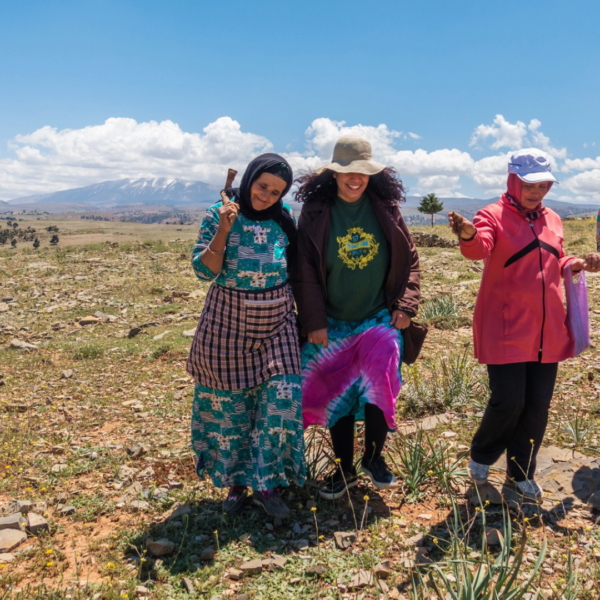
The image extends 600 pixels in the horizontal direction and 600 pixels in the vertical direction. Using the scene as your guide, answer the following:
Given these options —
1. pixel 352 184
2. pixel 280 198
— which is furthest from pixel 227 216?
pixel 352 184

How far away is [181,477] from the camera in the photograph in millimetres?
3814

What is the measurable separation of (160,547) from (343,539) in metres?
0.99

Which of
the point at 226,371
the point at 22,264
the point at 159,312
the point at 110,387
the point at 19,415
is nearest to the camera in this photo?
the point at 226,371

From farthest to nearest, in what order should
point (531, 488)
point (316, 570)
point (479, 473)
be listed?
1. point (479, 473)
2. point (531, 488)
3. point (316, 570)

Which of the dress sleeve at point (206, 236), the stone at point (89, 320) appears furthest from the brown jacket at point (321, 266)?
the stone at point (89, 320)

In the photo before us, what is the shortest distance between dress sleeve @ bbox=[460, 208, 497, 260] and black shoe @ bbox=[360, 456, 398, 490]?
4.50 feet

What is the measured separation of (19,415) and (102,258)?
12.4m

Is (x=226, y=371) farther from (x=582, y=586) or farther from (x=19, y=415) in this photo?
(x=19, y=415)

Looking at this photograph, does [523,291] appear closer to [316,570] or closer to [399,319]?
[399,319]

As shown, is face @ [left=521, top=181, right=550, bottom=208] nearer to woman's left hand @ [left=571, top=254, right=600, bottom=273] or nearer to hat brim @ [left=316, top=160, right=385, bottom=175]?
woman's left hand @ [left=571, top=254, right=600, bottom=273]

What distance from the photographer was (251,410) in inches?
131

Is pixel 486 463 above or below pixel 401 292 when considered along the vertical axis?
below

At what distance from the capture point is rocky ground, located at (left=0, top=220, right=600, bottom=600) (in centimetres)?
253

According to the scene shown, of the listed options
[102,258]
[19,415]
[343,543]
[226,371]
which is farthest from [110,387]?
[102,258]
